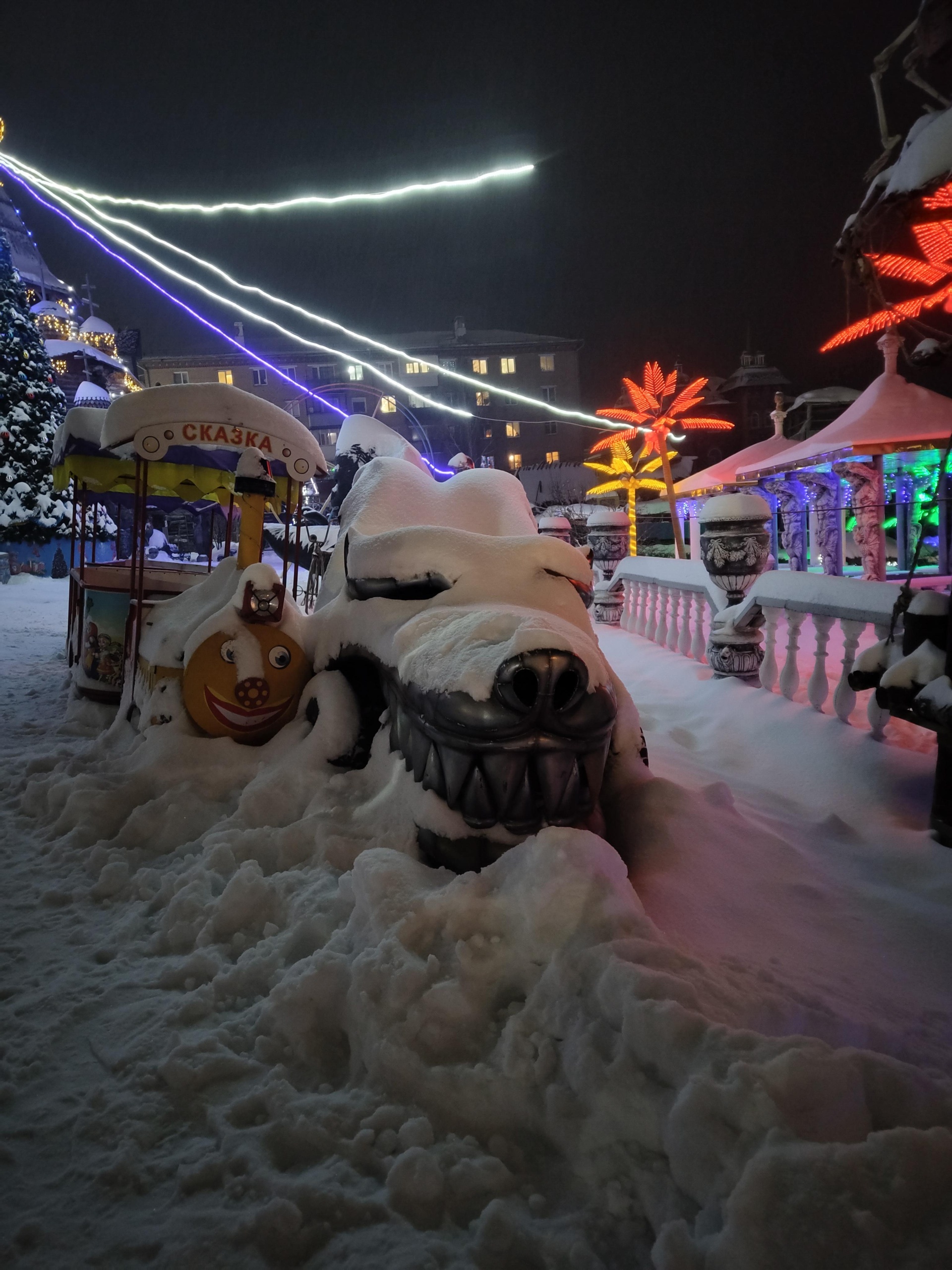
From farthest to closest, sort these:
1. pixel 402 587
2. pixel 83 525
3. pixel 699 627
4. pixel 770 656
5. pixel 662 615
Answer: pixel 662 615
pixel 83 525
pixel 699 627
pixel 770 656
pixel 402 587

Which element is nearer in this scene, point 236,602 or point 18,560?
point 236,602

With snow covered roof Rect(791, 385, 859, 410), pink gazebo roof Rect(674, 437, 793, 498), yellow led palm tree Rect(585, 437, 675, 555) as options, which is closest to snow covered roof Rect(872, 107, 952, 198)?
pink gazebo roof Rect(674, 437, 793, 498)

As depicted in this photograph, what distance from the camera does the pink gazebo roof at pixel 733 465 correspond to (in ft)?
53.0

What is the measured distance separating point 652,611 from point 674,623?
756 mm

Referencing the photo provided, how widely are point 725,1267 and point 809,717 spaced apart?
3.25 metres

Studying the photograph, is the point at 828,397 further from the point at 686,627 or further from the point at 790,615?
the point at 790,615

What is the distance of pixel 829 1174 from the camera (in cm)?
105

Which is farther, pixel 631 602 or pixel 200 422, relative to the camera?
pixel 631 602

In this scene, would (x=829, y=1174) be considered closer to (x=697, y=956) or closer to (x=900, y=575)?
(x=697, y=956)

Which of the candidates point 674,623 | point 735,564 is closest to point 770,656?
point 735,564

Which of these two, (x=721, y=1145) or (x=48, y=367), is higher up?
(x=48, y=367)

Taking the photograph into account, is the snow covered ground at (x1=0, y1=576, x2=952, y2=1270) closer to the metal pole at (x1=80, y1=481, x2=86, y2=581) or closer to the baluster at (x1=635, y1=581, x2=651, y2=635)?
the metal pole at (x1=80, y1=481, x2=86, y2=581)

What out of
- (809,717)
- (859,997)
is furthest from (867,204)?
(859,997)

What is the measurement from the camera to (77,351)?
2711cm
